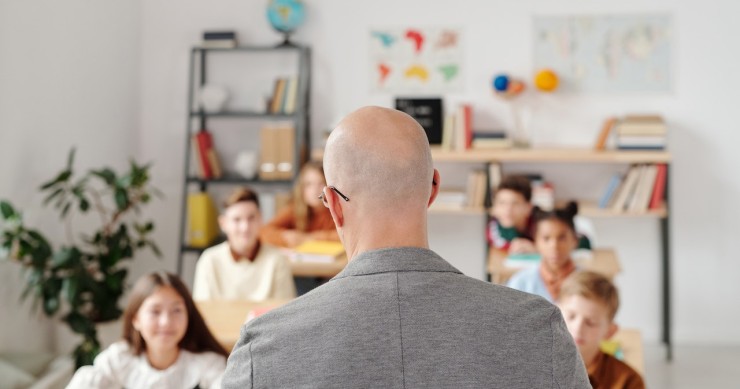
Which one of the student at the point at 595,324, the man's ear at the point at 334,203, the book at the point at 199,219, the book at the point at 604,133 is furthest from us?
the book at the point at 199,219

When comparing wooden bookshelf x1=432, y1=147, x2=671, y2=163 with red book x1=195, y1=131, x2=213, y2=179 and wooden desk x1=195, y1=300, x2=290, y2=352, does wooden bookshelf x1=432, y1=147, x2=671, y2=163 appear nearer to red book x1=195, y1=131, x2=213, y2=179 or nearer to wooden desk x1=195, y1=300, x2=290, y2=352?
red book x1=195, y1=131, x2=213, y2=179

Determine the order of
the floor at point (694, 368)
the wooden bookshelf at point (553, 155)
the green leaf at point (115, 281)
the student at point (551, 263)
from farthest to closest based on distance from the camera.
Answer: the wooden bookshelf at point (553, 155) → the floor at point (694, 368) → the green leaf at point (115, 281) → the student at point (551, 263)

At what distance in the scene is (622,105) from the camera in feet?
18.9

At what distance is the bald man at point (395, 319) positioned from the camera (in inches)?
50.0

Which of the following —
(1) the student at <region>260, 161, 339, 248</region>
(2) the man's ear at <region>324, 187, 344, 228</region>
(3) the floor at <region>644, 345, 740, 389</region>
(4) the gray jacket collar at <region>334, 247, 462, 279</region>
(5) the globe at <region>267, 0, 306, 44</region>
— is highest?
(5) the globe at <region>267, 0, 306, 44</region>

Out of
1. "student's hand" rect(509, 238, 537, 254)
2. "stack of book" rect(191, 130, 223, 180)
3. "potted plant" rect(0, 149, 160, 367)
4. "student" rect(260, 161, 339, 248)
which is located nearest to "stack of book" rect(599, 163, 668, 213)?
"student's hand" rect(509, 238, 537, 254)

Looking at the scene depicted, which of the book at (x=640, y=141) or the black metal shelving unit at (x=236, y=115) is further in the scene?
the black metal shelving unit at (x=236, y=115)

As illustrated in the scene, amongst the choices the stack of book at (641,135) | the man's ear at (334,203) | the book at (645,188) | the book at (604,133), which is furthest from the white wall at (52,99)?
the man's ear at (334,203)

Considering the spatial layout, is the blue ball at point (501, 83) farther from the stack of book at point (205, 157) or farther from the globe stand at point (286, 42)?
the stack of book at point (205, 157)

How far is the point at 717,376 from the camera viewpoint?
5172 mm

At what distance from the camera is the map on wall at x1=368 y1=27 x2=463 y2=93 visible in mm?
5891

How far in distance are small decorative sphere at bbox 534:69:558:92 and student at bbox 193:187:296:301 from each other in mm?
2250

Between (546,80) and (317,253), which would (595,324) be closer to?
(317,253)

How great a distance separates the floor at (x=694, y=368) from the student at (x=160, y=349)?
302 centimetres
